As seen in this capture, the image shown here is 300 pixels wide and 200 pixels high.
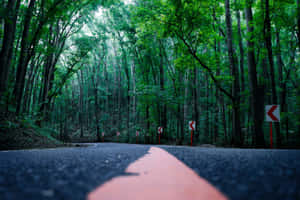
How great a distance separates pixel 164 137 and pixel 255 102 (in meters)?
12.5

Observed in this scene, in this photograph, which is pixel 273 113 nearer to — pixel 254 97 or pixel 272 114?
pixel 272 114

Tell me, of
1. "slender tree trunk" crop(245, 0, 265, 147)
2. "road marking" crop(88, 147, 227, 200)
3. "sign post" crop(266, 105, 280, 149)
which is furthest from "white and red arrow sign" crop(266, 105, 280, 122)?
"road marking" crop(88, 147, 227, 200)

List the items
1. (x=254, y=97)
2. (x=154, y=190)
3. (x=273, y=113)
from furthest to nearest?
(x=254, y=97)
(x=273, y=113)
(x=154, y=190)

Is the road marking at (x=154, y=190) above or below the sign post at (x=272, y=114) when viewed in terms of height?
below

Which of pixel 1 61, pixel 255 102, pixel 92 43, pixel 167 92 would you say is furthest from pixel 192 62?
pixel 92 43

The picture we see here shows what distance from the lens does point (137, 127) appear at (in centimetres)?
2548

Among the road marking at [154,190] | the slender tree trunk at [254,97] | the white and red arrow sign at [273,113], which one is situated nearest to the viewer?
the road marking at [154,190]

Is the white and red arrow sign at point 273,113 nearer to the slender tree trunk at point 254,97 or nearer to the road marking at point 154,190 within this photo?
the slender tree trunk at point 254,97

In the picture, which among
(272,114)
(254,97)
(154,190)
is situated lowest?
(154,190)

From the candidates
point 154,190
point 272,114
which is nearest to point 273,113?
point 272,114

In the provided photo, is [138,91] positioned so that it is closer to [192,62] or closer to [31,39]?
[192,62]

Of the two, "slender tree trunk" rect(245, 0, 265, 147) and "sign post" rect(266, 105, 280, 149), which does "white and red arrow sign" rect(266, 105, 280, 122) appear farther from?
"slender tree trunk" rect(245, 0, 265, 147)

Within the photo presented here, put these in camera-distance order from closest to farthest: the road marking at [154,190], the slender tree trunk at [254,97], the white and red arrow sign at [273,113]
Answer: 1. the road marking at [154,190]
2. the white and red arrow sign at [273,113]
3. the slender tree trunk at [254,97]

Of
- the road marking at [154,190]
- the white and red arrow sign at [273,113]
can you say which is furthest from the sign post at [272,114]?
the road marking at [154,190]
